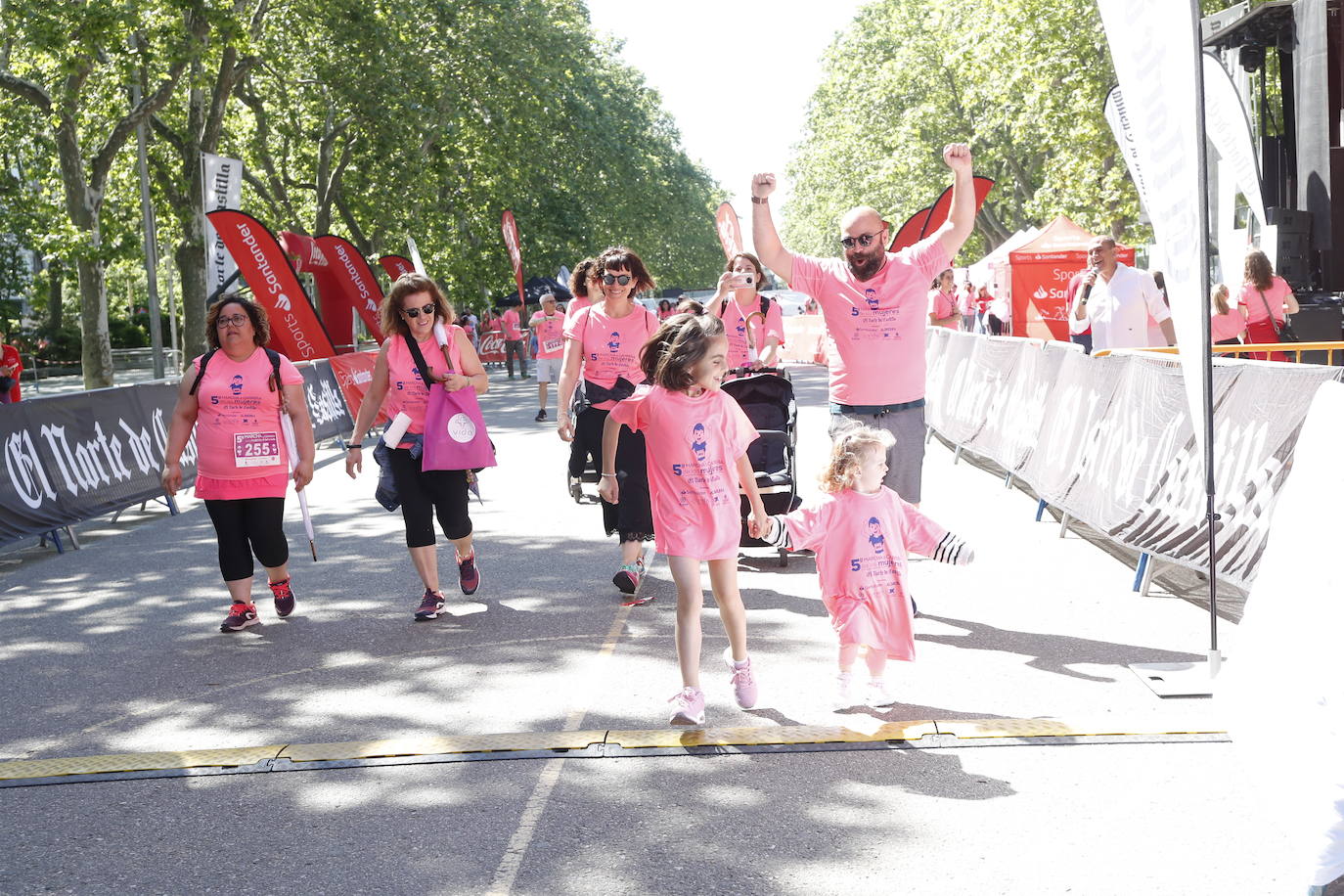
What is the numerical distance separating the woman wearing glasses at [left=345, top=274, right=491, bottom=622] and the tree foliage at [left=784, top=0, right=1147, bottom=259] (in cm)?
2636

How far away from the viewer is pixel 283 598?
25.8 ft

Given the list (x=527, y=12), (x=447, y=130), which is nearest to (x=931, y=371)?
(x=447, y=130)

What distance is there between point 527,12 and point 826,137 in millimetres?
32294

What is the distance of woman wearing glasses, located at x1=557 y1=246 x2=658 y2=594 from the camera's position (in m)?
8.16

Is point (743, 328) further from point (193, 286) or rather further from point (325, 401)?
point (193, 286)

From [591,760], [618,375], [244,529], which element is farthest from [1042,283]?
[591,760]

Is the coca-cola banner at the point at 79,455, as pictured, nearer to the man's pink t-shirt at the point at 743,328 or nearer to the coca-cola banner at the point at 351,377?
the man's pink t-shirt at the point at 743,328

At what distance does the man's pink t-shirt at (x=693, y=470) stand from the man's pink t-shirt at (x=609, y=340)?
2851 mm

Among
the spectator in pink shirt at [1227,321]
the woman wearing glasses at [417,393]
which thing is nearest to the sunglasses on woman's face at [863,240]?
the woman wearing glasses at [417,393]

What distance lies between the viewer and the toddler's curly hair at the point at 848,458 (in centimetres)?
564

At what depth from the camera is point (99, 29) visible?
20.0m

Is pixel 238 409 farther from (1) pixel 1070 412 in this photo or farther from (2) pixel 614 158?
(2) pixel 614 158

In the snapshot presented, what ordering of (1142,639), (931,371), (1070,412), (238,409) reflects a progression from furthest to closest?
(931,371), (1070,412), (238,409), (1142,639)

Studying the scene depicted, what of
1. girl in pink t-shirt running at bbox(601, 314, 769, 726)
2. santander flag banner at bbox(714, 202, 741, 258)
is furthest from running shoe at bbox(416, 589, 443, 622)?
santander flag banner at bbox(714, 202, 741, 258)
